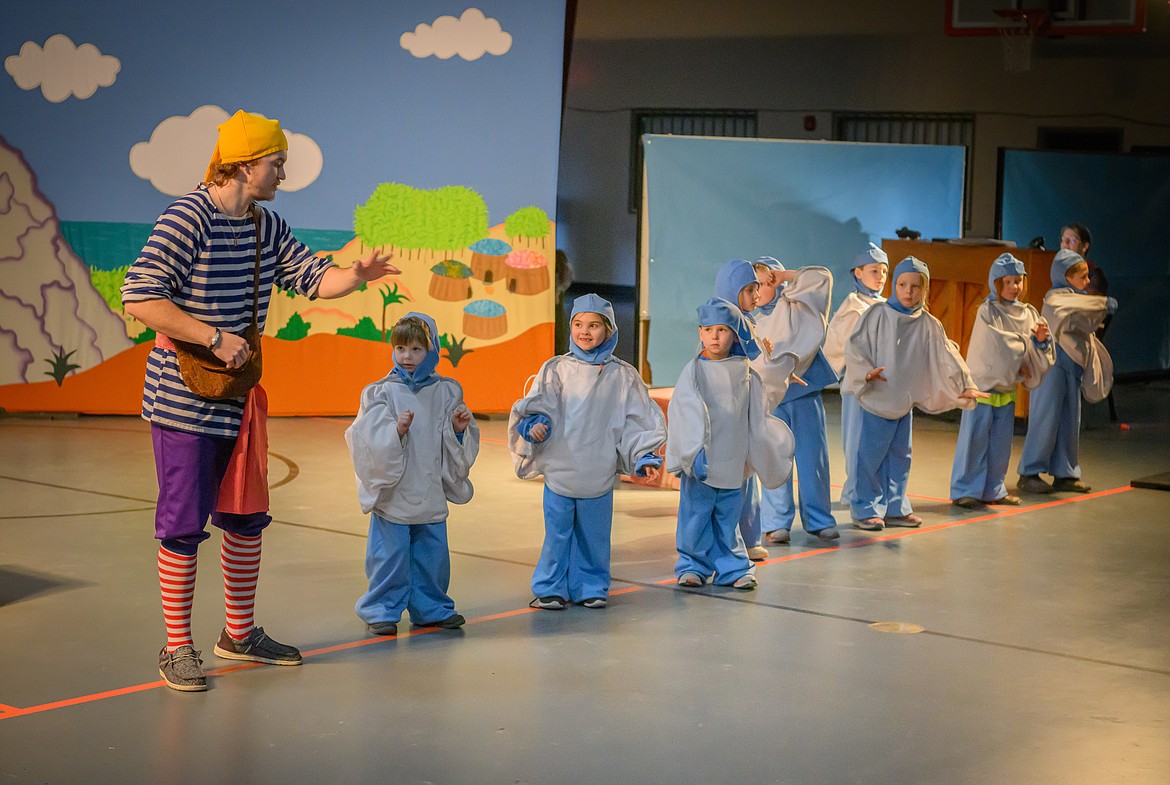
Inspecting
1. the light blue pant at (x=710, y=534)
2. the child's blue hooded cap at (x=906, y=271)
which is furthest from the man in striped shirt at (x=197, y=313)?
the child's blue hooded cap at (x=906, y=271)

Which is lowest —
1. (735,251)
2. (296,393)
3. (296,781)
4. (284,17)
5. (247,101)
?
(296,781)

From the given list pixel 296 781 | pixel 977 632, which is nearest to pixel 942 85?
pixel 977 632

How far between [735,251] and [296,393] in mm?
3812

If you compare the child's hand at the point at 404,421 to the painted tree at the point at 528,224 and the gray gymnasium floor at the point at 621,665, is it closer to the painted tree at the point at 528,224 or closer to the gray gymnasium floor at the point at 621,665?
the gray gymnasium floor at the point at 621,665

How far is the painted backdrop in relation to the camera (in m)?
10.0

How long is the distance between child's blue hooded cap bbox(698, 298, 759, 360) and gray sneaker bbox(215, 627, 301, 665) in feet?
7.05

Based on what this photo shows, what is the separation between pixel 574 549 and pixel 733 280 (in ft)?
4.53

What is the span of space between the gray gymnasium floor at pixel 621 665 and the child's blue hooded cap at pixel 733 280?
1217mm

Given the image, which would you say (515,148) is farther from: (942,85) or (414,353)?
(942,85)

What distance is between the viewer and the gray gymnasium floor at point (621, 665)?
12.3 ft

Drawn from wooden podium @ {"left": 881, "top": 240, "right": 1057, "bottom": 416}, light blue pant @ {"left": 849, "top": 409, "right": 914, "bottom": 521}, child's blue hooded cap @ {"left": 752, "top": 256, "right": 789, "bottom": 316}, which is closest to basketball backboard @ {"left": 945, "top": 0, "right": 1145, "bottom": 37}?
wooden podium @ {"left": 881, "top": 240, "right": 1057, "bottom": 416}

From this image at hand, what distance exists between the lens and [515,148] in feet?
34.8

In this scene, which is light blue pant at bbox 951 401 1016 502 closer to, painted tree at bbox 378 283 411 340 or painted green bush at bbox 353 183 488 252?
painted green bush at bbox 353 183 488 252

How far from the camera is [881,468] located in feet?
23.8
